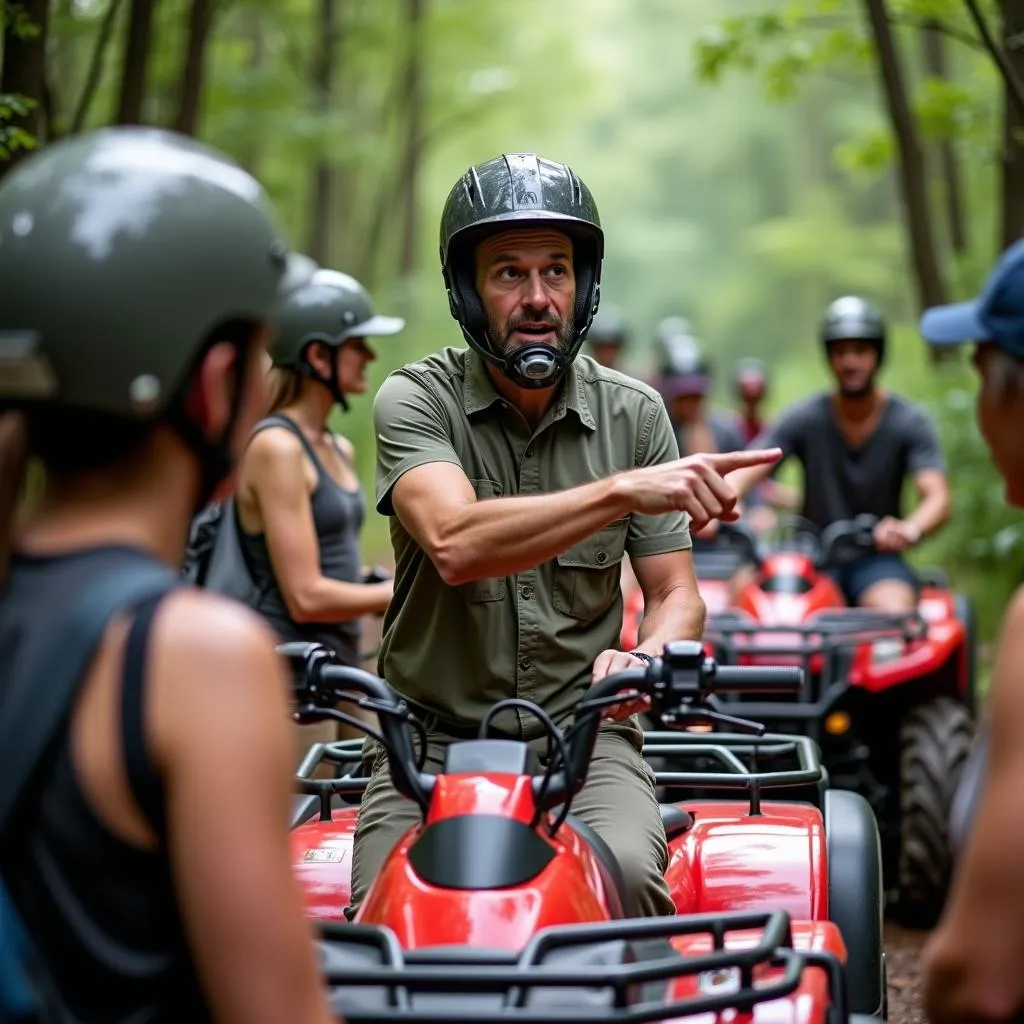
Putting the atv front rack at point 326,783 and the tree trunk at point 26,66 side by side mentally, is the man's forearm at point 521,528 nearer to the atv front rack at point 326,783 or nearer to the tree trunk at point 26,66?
the atv front rack at point 326,783

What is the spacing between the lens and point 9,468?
2.29 metres

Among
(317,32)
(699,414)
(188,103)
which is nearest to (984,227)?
(317,32)

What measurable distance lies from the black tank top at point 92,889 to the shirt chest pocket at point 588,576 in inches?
88.5

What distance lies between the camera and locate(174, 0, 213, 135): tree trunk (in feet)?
34.7

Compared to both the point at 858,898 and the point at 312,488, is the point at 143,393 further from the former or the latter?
the point at 312,488

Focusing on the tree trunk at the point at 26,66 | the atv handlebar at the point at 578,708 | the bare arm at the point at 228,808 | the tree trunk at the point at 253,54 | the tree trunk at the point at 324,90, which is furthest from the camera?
the tree trunk at the point at 324,90

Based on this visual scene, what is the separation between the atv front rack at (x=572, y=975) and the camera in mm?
2697

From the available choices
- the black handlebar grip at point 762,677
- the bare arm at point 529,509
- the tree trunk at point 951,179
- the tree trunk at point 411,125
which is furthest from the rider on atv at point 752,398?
the black handlebar grip at point 762,677

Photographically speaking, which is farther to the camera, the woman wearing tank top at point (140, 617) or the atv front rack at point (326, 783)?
the atv front rack at point (326, 783)

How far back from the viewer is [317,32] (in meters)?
20.0

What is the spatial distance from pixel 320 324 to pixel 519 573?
99.0 inches

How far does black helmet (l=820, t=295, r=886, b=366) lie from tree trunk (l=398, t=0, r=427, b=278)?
1408cm

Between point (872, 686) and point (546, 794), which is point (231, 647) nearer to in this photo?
point (546, 794)

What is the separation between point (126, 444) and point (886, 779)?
20.2ft
